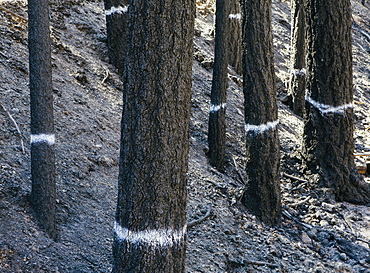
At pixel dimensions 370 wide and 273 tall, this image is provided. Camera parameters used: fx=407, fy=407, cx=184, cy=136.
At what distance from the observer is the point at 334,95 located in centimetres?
620

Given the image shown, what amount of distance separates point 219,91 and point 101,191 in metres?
2.61

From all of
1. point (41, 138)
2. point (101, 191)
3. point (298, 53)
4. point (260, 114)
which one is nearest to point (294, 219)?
point (260, 114)

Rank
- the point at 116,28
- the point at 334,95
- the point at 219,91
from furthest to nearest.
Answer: the point at 116,28 < the point at 219,91 < the point at 334,95

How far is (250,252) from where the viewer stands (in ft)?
16.0

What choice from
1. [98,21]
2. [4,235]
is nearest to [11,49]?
[98,21]

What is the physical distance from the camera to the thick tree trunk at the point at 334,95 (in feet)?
20.0

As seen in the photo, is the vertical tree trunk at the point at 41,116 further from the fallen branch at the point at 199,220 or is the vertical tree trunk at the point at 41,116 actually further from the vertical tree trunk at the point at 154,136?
the fallen branch at the point at 199,220

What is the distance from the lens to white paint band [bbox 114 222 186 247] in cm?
280

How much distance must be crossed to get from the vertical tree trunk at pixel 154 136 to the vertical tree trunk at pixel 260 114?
269cm

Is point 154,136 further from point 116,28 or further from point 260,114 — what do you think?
point 116,28

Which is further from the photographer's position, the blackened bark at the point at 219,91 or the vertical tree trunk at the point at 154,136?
the blackened bark at the point at 219,91

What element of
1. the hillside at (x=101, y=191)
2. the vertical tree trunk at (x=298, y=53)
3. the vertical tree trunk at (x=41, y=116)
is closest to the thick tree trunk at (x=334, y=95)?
the hillside at (x=101, y=191)

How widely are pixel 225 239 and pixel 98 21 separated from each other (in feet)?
20.6

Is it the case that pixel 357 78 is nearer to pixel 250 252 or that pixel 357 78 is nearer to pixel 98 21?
pixel 98 21
